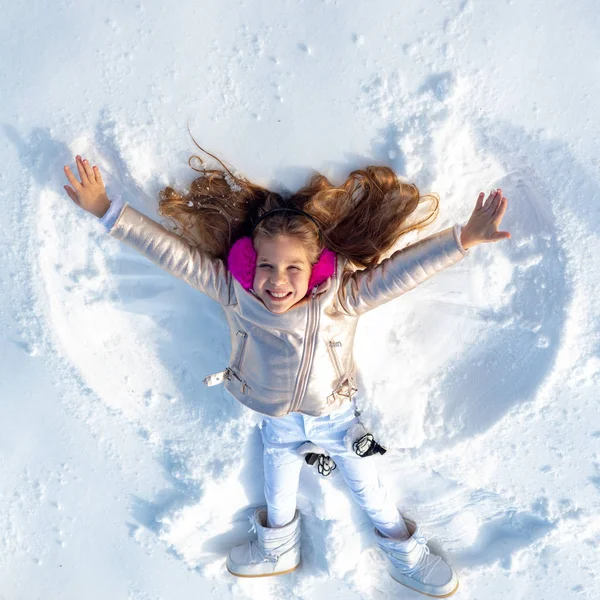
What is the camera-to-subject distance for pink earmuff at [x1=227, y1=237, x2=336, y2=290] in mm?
1565

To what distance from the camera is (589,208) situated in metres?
1.66

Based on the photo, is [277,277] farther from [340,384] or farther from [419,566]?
[419,566]

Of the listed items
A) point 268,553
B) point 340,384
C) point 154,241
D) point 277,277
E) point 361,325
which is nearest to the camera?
point 277,277

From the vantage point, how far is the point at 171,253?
5.29ft

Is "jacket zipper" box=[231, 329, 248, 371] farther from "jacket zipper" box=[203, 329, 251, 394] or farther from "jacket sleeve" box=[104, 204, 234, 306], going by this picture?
"jacket sleeve" box=[104, 204, 234, 306]

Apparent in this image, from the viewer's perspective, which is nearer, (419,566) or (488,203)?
(488,203)

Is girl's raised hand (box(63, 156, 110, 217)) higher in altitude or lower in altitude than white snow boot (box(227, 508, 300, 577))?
higher

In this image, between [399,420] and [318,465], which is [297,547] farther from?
[399,420]

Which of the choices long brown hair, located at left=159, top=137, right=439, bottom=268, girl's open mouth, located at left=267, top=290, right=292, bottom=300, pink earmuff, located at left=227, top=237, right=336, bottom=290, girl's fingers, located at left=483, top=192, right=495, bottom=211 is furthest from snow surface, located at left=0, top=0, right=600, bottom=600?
girl's open mouth, located at left=267, top=290, right=292, bottom=300

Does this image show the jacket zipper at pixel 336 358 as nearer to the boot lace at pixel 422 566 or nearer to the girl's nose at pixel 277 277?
the girl's nose at pixel 277 277

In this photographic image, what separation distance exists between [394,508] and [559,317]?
91cm

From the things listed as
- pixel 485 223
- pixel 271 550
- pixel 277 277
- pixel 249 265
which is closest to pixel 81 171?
pixel 249 265

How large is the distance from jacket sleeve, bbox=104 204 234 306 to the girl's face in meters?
0.19

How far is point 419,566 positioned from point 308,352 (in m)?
1.01
